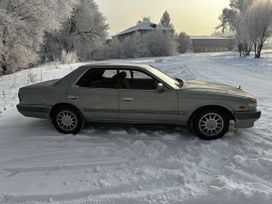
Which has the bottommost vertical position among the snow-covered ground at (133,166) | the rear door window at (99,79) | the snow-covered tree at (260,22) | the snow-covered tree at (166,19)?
the snow-covered ground at (133,166)

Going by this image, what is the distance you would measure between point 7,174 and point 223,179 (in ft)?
10.6

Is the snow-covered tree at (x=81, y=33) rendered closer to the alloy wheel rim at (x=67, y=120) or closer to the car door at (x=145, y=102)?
the alloy wheel rim at (x=67, y=120)

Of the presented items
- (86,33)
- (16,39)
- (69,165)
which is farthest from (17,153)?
(86,33)

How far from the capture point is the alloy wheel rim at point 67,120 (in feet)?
19.5

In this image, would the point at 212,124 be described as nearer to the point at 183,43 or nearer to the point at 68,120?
→ the point at 68,120

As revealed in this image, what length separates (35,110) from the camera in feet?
19.9

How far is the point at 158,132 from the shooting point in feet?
19.6

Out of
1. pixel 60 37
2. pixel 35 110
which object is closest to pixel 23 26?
pixel 35 110

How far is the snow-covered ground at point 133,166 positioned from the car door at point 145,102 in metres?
0.38

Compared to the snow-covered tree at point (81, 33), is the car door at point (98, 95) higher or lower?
lower

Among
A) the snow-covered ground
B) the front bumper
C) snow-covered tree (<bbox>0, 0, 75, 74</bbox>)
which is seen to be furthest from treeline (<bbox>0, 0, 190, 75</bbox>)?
the front bumper

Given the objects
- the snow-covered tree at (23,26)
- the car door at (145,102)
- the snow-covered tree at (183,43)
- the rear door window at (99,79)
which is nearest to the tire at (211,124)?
the car door at (145,102)

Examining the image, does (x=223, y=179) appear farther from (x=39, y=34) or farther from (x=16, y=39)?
(x=39, y=34)

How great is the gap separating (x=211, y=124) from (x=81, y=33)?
4183cm
